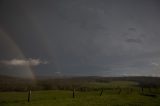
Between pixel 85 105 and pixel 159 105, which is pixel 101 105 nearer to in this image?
pixel 85 105

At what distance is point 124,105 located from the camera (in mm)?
31656

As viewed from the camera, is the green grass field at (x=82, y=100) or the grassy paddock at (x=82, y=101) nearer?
the grassy paddock at (x=82, y=101)

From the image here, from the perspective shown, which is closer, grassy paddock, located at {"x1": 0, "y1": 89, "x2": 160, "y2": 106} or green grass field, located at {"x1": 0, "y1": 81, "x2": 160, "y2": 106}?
grassy paddock, located at {"x1": 0, "y1": 89, "x2": 160, "y2": 106}

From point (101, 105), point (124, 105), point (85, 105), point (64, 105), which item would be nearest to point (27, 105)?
point (64, 105)

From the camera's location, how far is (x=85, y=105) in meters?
31.4

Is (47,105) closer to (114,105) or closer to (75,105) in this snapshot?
(75,105)

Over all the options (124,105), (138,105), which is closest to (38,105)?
(124,105)

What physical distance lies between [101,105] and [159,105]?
865 centimetres

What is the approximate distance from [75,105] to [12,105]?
873 centimetres

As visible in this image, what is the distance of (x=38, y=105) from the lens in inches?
1245

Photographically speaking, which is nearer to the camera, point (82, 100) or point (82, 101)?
point (82, 101)

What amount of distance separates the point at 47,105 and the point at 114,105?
30.7 ft

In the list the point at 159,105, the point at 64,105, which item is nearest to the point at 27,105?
the point at 64,105

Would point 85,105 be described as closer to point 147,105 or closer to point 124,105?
point 124,105
